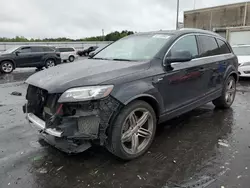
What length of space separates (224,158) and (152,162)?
3.27 feet

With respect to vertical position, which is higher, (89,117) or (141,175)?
(89,117)

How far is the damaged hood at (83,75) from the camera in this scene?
2.85m

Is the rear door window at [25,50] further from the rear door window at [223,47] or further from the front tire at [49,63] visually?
the rear door window at [223,47]

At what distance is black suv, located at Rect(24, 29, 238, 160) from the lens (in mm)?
2793

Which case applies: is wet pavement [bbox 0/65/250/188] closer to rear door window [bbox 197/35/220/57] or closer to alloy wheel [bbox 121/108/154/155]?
alloy wheel [bbox 121/108/154/155]

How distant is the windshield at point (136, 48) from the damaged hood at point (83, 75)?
1.06 feet

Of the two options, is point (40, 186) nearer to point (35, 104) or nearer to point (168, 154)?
point (35, 104)

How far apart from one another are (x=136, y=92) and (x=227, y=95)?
317 centimetres

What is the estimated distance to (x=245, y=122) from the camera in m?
→ 4.61

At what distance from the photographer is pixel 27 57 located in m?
14.9

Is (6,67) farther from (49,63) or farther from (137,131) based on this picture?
(137,131)

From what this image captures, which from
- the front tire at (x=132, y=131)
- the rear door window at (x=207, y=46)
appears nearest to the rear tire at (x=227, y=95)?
the rear door window at (x=207, y=46)

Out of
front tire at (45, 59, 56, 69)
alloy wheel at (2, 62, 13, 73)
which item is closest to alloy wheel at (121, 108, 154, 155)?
alloy wheel at (2, 62, 13, 73)

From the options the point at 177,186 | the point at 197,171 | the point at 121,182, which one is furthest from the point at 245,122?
the point at 121,182
